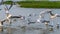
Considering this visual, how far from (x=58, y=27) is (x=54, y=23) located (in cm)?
170


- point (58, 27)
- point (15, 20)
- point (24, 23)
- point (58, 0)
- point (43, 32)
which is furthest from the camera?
point (58, 0)

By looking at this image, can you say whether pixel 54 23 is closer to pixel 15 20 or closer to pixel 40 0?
pixel 15 20

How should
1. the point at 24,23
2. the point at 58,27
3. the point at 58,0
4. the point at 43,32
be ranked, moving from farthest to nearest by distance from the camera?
the point at 58,0
the point at 24,23
the point at 58,27
the point at 43,32

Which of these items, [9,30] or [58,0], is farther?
[58,0]

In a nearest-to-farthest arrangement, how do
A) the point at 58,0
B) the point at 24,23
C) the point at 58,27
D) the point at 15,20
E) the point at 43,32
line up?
1. the point at 43,32
2. the point at 58,27
3. the point at 24,23
4. the point at 15,20
5. the point at 58,0

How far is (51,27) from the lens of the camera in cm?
1903

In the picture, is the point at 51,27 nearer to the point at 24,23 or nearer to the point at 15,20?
the point at 24,23

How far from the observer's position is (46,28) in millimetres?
18625

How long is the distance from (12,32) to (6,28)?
0.93m

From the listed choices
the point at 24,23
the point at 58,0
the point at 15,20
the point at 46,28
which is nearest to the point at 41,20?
the point at 46,28

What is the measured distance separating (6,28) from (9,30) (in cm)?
39

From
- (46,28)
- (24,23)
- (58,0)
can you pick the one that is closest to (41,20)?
(46,28)

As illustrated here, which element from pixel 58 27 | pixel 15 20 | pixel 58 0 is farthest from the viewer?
pixel 58 0

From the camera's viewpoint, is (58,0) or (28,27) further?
(58,0)
